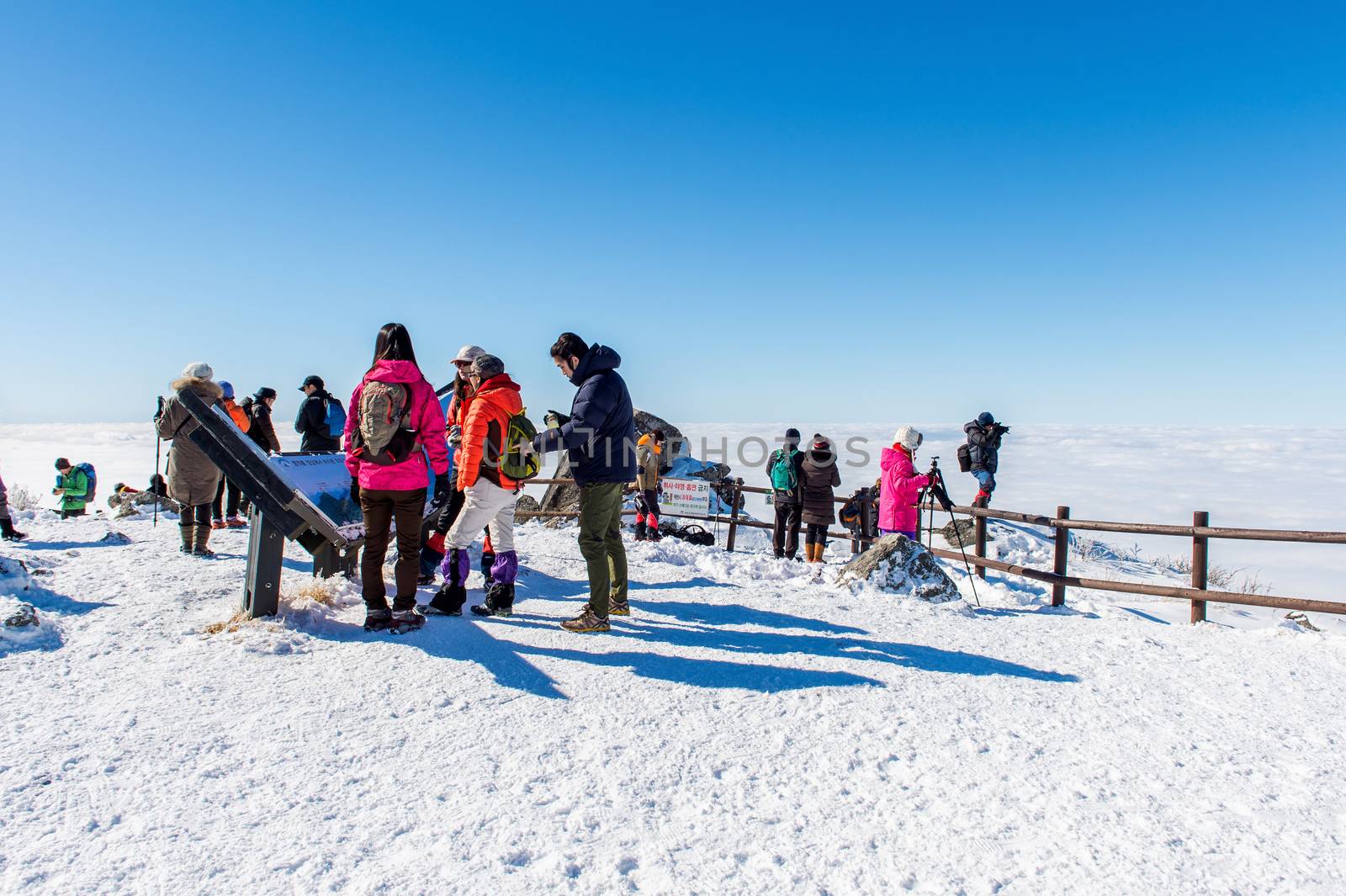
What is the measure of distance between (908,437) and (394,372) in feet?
16.9

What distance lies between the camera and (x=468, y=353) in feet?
15.8

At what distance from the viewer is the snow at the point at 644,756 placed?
203cm

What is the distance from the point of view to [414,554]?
162 inches

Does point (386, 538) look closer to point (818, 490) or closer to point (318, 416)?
point (318, 416)

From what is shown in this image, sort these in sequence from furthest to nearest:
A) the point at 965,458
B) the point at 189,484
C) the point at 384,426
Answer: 1. the point at 965,458
2. the point at 189,484
3. the point at 384,426

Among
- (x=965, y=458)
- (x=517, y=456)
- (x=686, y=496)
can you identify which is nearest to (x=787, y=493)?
(x=686, y=496)

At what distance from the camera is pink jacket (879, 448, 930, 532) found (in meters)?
7.30

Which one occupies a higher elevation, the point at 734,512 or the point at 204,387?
the point at 204,387

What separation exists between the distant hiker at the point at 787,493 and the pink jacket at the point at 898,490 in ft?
4.70

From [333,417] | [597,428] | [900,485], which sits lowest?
[900,485]

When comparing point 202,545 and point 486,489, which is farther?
point 202,545

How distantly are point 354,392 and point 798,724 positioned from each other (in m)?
2.97

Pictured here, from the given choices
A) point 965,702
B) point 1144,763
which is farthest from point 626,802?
point 1144,763

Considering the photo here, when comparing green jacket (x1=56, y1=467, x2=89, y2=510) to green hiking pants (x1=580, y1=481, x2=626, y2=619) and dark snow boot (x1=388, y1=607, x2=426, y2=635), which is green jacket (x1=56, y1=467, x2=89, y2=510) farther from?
green hiking pants (x1=580, y1=481, x2=626, y2=619)
